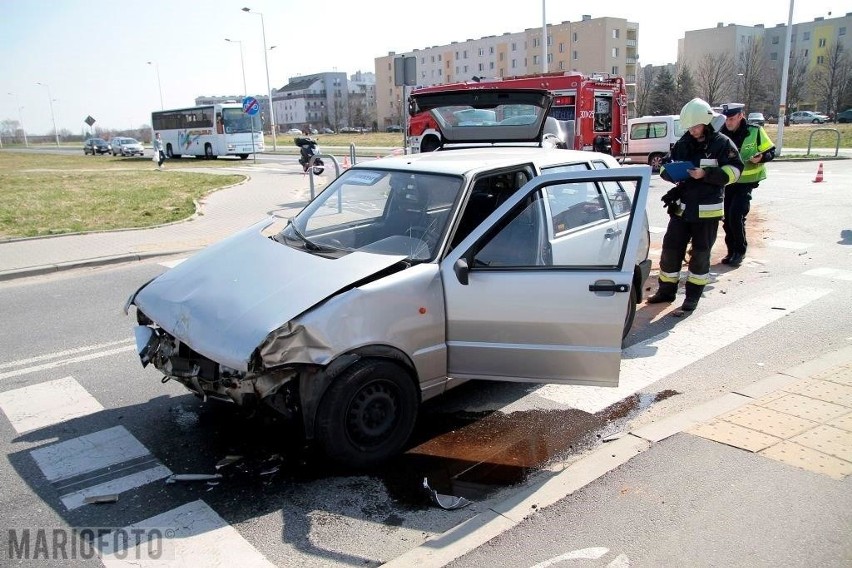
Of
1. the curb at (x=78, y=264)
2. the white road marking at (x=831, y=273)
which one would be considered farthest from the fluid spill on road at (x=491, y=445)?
the curb at (x=78, y=264)

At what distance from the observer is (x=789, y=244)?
32.3ft

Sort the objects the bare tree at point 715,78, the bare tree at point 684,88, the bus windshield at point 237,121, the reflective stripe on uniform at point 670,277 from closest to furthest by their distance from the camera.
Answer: the reflective stripe on uniform at point 670,277 → the bus windshield at point 237,121 → the bare tree at point 715,78 → the bare tree at point 684,88

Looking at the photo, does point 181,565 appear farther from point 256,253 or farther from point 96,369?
point 96,369

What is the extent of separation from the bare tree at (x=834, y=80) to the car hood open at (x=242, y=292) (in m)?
80.5

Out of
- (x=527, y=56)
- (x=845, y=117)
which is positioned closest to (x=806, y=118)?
(x=845, y=117)

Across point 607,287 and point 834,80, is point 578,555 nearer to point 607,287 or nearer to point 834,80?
point 607,287

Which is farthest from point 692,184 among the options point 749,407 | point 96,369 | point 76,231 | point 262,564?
point 76,231

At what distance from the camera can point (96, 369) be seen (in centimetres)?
551

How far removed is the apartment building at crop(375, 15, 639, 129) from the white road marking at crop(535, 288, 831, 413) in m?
64.2

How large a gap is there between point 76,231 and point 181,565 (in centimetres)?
1105

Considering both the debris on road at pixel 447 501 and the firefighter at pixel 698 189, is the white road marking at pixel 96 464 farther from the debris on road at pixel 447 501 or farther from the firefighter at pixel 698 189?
the firefighter at pixel 698 189

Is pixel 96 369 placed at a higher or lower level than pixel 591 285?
lower

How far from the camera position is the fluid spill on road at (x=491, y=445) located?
371 centimetres

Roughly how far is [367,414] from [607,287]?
1633 millimetres
